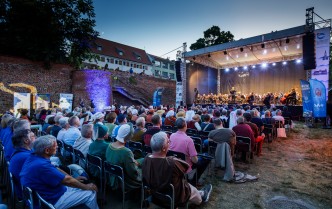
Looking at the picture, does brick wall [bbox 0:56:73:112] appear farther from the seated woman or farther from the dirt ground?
the dirt ground

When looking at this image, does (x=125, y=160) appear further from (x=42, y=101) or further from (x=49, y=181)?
(x=42, y=101)

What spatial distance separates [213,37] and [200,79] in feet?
60.3

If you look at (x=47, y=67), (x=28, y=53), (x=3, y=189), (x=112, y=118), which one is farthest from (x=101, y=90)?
(x=3, y=189)

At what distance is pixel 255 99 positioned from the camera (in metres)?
19.1

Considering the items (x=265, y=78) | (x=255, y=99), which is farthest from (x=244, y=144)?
(x=265, y=78)

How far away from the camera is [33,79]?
51.5ft

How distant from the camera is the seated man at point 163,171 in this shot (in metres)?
2.42

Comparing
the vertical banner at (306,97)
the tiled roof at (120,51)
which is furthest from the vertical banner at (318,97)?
the tiled roof at (120,51)

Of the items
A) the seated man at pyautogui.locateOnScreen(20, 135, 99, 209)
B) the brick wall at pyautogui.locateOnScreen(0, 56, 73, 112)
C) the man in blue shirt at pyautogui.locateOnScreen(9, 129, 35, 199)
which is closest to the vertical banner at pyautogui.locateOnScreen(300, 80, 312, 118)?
the seated man at pyautogui.locateOnScreen(20, 135, 99, 209)

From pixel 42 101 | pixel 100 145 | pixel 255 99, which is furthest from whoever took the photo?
pixel 255 99

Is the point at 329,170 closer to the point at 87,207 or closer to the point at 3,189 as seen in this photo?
the point at 87,207

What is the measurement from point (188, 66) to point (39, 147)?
1900 cm

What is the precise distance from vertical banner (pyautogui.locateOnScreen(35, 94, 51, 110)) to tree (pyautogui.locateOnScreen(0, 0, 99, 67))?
249 cm

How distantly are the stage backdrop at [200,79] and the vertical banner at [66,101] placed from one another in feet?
35.2
